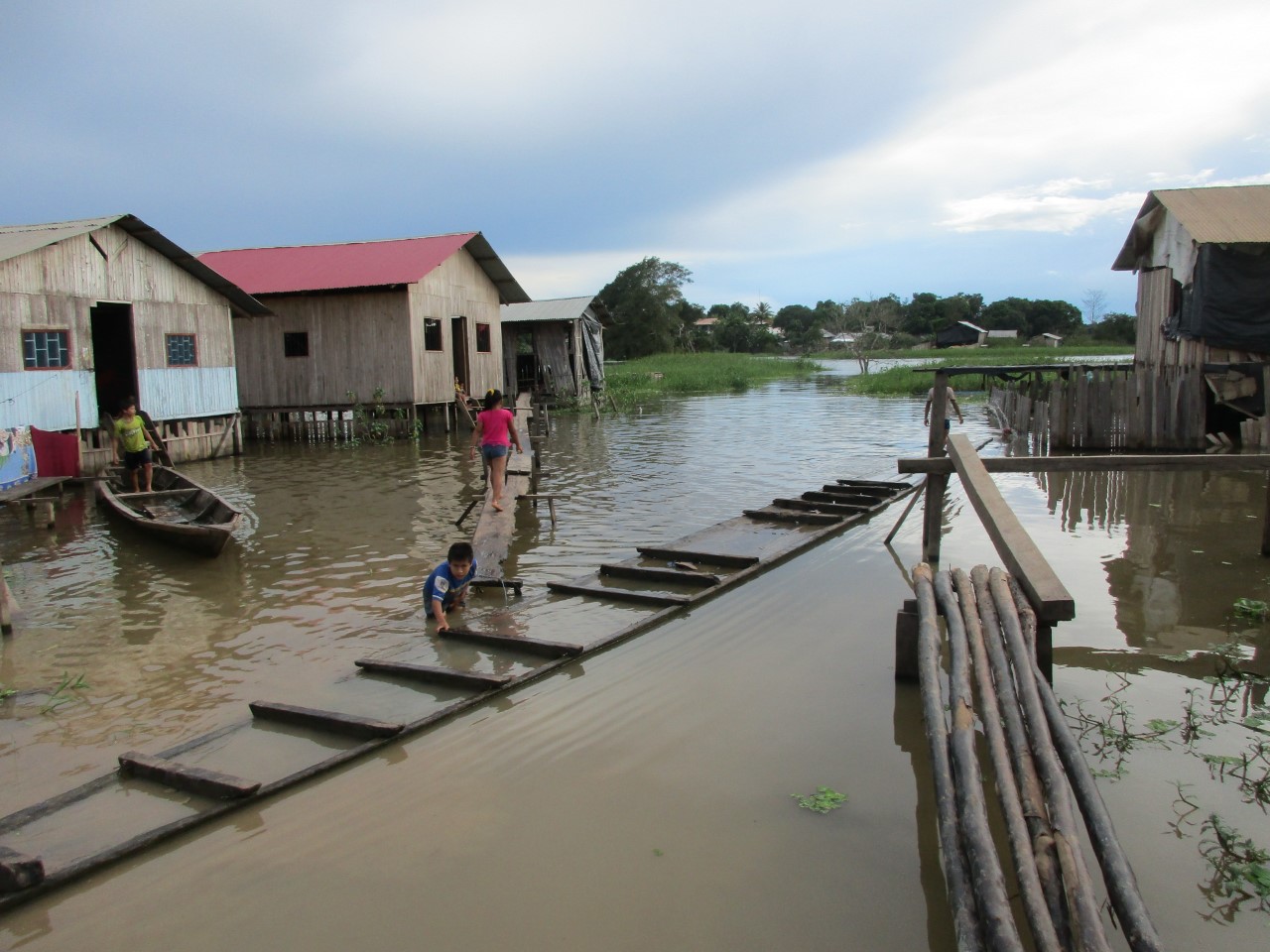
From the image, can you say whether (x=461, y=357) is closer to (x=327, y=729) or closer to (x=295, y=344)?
(x=295, y=344)

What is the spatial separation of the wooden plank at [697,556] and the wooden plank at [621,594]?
114cm

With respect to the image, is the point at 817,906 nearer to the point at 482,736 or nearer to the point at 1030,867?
the point at 1030,867

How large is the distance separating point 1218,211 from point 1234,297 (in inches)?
72.8

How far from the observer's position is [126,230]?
16.2 meters

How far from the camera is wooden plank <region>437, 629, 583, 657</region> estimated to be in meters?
6.16

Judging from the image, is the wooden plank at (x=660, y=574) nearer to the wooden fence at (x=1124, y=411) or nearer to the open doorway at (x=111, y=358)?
the wooden fence at (x=1124, y=411)

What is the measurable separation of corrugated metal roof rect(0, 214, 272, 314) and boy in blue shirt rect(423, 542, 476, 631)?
35.1 ft

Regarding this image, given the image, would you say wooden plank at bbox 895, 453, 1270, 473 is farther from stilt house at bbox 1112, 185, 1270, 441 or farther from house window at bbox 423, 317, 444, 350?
house window at bbox 423, 317, 444, 350

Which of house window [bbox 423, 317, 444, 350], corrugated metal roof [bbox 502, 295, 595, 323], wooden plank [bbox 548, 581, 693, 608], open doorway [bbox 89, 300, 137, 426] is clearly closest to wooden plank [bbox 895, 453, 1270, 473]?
wooden plank [bbox 548, 581, 693, 608]

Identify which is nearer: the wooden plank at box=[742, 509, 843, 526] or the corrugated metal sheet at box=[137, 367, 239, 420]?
the wooden plank at box=[742, 509, 843, 526]

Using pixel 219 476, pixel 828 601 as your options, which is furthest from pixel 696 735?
pixel 219 476

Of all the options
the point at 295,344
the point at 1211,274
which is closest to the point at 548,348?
the point at 295,344

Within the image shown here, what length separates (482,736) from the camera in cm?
507

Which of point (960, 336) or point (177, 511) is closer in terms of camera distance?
point (177, 511)
